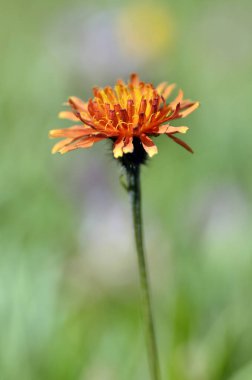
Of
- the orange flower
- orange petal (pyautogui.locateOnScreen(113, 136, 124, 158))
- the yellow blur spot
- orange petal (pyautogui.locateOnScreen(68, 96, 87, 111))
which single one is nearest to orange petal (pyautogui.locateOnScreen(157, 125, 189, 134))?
the orange flower

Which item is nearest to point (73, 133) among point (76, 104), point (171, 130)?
point (76, 104)

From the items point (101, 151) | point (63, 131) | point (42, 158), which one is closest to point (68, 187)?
point (42, 158)

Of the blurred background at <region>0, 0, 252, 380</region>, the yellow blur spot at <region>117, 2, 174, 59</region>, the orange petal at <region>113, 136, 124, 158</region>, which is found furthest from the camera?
the yellow blur spot at <region>117, 2, 174, 59</region>

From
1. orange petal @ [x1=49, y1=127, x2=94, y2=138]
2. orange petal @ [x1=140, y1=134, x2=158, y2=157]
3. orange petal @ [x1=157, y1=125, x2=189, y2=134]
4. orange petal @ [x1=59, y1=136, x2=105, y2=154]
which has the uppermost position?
orange petal @ [x1=49, y1=127, x2=94, y2=138]

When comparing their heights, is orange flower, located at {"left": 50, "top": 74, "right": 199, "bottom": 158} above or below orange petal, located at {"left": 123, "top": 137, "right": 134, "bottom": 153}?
above

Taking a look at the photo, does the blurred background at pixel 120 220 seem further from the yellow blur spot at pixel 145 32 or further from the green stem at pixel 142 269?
Result: the green stem at pixel 142 269

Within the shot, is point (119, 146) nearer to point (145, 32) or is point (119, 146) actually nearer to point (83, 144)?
point (83, 144)

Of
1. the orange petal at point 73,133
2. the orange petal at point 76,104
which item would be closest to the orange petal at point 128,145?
the orange petal at point 73,133

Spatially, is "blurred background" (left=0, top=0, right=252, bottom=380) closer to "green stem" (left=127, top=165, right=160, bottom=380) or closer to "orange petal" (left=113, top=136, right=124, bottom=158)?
"green stem" (left=127, top=165, right=160, bottom=380)

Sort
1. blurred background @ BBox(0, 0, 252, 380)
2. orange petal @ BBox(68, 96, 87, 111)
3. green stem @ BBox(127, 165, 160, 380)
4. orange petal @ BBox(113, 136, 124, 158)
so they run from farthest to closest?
blurred background @ BBox(0, 0, 252, 380), orange petal @ BBox(68, 96, 87, 111), green stem @ BBox(127, 165, 160, 380), orange petal @ BBox(113, 136, 124, 158)
